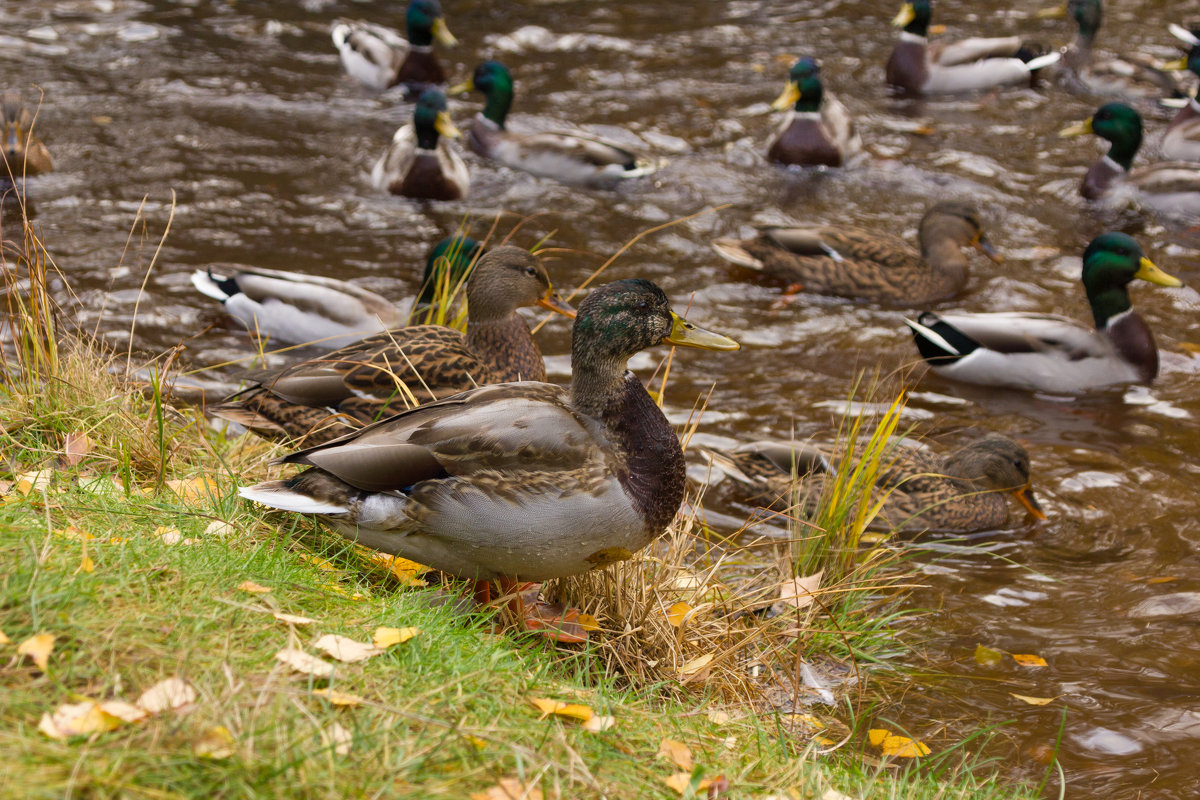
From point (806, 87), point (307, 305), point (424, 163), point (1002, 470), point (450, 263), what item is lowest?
point (1002, 470)

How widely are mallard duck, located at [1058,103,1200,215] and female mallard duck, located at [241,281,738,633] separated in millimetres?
7129

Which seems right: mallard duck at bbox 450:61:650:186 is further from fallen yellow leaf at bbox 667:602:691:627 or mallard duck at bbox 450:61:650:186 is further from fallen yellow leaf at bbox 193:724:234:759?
fallen yellow leaf at bbox 193:724:234:759

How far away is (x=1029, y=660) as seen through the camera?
4.46m

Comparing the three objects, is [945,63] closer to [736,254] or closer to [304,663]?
[736,254]

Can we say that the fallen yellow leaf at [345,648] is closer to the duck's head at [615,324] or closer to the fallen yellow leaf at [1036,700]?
the duck's head at [615,324]

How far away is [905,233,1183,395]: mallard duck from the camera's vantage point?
7.16 metres

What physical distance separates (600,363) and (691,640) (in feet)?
3.16

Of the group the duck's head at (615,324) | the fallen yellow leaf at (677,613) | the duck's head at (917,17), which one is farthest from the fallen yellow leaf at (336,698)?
the duck's head at (917,17)

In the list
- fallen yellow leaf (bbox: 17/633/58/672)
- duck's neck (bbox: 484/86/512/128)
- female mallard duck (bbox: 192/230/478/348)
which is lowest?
female mallard duck (bbox: 192/230/478/348)

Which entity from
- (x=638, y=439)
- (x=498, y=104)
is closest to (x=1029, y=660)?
(x=638, y=439)

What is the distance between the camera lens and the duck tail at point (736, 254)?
27.2 ft

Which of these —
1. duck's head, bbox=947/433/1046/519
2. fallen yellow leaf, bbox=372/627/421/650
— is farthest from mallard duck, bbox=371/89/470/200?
fallen yellow leaf, bbox=372/627/421/650

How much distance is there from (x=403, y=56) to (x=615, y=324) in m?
9.17

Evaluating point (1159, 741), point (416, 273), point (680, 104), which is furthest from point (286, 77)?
point (1159, 741)
